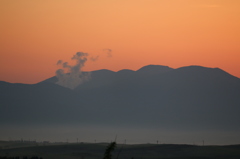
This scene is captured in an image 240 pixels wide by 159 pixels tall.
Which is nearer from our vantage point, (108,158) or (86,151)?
(108,158)

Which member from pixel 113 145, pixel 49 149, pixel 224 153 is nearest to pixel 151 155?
pixel 224 153

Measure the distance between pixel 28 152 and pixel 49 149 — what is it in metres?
Answer: 12.0

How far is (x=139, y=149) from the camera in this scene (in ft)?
643

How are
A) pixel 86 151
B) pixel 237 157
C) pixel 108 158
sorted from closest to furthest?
pixel 108 158 → pixel 237 157 → pixel 86 151

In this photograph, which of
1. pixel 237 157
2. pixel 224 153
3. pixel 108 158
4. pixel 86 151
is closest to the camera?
pixel 108 158

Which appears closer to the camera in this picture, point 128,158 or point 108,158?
point 108,158

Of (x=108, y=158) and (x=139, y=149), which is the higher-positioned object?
(x=139, y=149)

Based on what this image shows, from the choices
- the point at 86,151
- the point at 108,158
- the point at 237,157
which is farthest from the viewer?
the point at 86,151

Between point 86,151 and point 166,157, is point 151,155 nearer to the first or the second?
point 166,157

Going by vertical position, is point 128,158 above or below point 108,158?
above

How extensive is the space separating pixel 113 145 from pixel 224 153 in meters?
123

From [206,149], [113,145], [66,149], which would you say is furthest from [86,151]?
[113,145]

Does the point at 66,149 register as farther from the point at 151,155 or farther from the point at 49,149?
the point at 151,155

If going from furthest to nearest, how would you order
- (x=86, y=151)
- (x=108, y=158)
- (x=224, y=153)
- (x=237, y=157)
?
(x=86, y=151) < (x=224, y=153) < (x=237, y=157) < (x=108, y=158)
